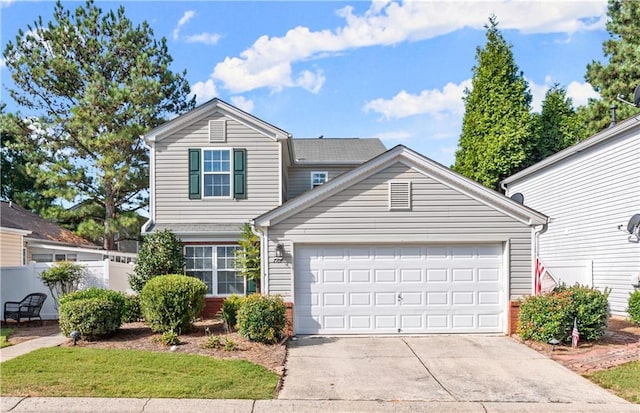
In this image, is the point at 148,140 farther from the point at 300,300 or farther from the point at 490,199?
the point at 490,199

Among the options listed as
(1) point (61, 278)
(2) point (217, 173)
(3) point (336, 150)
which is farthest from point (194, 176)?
(3) point (336, 150)

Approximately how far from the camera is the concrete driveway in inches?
310

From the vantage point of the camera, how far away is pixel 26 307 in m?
14.4

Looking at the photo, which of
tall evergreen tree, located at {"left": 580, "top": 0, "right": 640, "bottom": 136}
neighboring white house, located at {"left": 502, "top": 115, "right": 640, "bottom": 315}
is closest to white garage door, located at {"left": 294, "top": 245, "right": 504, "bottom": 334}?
neighboring white house, located at {"left": 502, "top": 115, "right": 640, "bottom": 315}

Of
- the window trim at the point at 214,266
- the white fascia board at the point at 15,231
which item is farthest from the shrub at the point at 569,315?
the white fascia board at the point at 15,231

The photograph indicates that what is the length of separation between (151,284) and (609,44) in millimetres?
25285

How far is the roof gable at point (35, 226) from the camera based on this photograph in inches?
753

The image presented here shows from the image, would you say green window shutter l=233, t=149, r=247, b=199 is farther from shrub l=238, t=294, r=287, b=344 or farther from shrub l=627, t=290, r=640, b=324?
shrub l=627, t=290, r=640, b=324

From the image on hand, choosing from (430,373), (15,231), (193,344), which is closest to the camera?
(430,373)

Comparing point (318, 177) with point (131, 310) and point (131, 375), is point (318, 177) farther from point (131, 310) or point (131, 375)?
point (131, 375)

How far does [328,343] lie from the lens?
456 inches

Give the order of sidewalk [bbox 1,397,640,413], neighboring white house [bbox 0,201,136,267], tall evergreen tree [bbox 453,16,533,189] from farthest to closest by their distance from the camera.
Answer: tall evergreen tree [bbox 453,16,533,189] → neighboring white house [bbox 0,201,136,267] → sidewalk [bbox 1,397,640,413]

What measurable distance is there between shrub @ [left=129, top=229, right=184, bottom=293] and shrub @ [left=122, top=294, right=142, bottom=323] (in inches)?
39.7

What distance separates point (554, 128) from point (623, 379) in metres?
20.0
